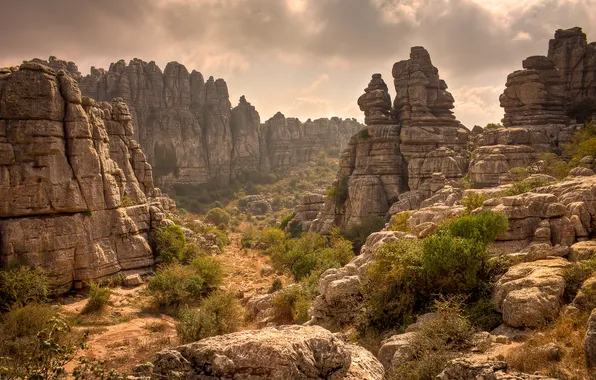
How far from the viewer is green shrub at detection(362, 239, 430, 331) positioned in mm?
11766

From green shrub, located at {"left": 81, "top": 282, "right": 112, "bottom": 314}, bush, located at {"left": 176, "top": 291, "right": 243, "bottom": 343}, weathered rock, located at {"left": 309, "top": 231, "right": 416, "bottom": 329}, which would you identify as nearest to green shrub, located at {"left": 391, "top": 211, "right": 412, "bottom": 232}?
weathered rock, located at {"left": 309, "top": 231, "right": 416, "bottom": 329}

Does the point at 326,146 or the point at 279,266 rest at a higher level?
the point at 326,146

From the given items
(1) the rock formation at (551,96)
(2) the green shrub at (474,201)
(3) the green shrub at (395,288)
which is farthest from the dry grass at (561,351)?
(1) the rock formation at (551,96)

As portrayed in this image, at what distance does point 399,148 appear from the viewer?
129 ft

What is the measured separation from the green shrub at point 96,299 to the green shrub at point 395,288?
14421 millimetres

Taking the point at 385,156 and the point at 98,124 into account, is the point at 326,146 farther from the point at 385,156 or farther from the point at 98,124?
the point at 98,124

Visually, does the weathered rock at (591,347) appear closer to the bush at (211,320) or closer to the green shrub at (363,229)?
the bush at (211,320)

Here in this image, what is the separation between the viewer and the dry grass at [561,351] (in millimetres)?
6574

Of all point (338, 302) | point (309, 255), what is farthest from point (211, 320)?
point (309, 255)

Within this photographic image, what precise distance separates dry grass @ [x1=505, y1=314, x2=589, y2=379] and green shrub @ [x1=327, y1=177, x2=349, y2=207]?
31.8 m

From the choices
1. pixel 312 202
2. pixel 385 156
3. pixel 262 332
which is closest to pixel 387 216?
pixel 385 156

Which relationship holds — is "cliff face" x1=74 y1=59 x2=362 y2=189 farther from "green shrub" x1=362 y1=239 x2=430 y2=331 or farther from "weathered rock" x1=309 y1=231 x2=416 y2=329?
"green shrub" x1=362 y1=239 x2=430 y2=331

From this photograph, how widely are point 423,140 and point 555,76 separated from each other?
45.1ft

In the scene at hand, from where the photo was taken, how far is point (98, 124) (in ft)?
79.5
